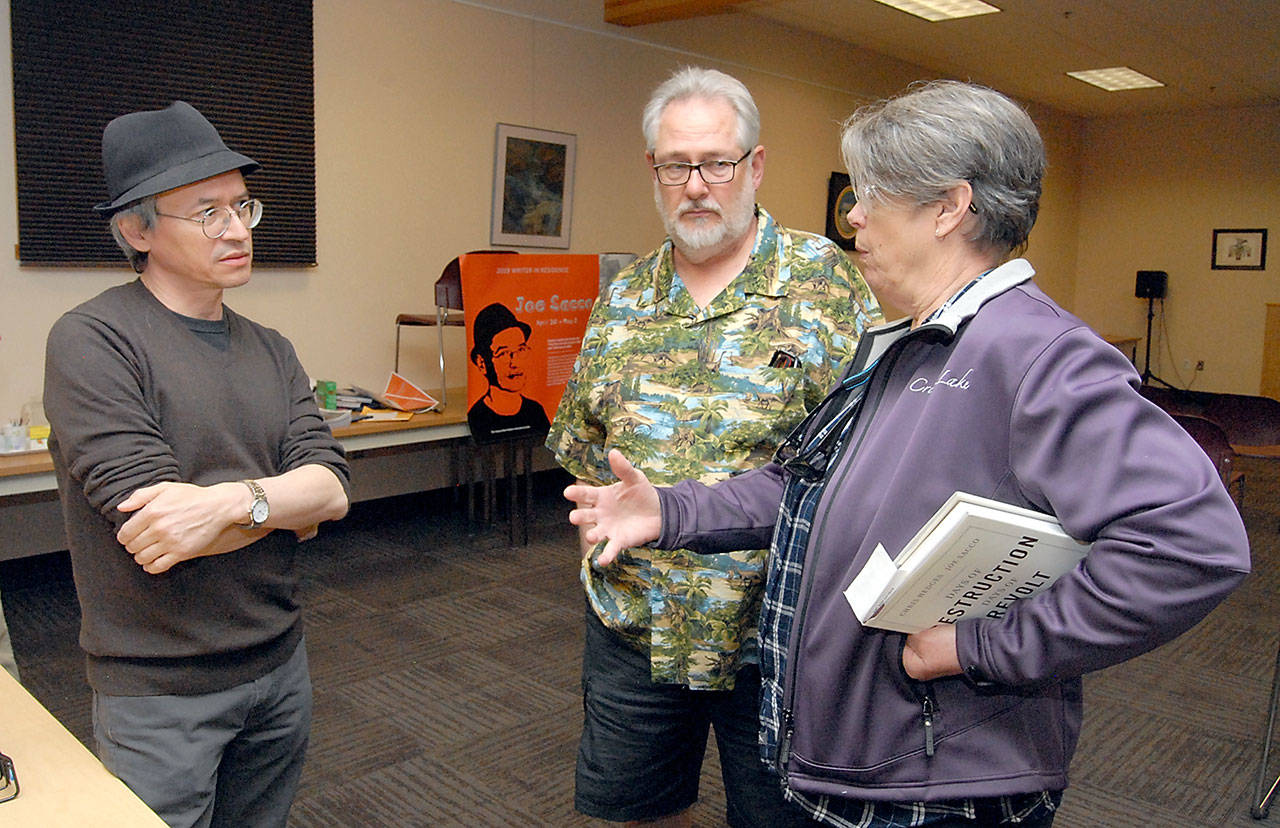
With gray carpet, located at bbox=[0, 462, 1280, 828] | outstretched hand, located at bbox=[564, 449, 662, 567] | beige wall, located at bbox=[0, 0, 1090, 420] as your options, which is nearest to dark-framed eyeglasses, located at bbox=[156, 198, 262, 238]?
outstretched hand, located at bbox=[564, 449, 662, 567]

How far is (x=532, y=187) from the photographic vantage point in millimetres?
6133

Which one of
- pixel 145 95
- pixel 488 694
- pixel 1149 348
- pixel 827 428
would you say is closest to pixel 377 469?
pixel 145 95

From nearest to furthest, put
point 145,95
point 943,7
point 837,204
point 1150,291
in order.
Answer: point 145,95 → point 943,7 → point 837,204 → point 1150,291

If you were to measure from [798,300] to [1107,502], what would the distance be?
0.88m

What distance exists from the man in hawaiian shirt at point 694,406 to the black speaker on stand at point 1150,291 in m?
11.1

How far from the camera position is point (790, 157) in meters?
8.16

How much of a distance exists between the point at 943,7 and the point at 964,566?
24.2 ft

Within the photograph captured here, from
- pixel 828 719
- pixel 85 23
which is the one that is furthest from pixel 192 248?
pixel 85 23

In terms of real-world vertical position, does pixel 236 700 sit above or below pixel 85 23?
below

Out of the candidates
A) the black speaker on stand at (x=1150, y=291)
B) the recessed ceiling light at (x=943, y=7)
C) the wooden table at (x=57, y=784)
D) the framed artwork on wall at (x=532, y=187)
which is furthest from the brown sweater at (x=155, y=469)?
the black speaker on stand at (x=1150, y=291)

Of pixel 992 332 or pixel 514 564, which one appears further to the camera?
pixel 514 564

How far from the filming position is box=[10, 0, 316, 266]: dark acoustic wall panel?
4.09 meters

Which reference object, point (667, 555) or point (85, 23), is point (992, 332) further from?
point (85, 23)

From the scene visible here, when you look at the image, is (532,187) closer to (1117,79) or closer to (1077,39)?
(1077,39)
